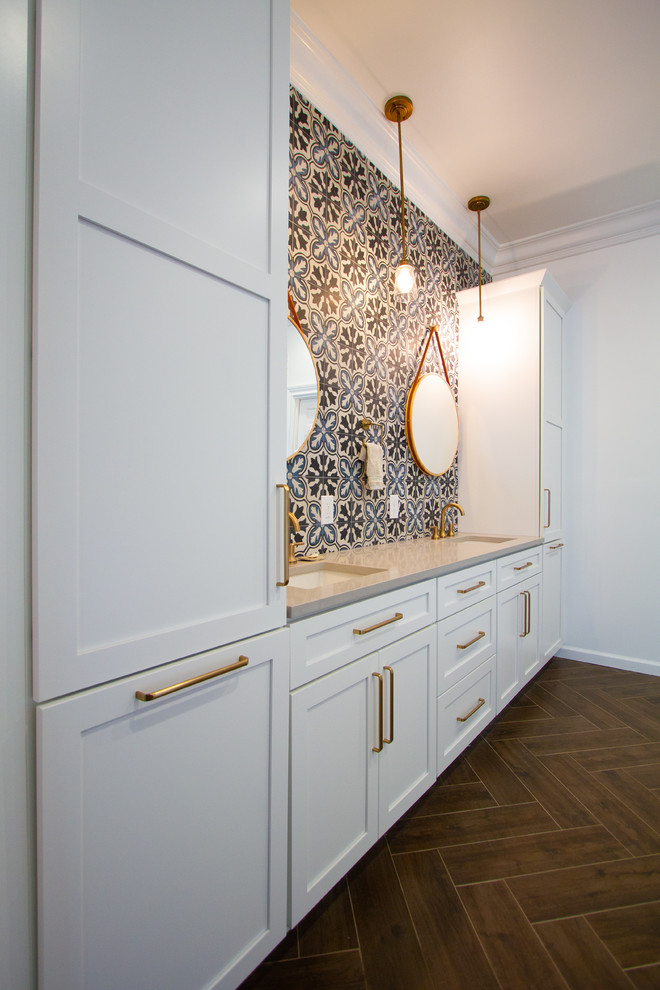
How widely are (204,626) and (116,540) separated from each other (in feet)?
0.86

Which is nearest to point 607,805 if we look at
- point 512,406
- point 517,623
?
point 517,623

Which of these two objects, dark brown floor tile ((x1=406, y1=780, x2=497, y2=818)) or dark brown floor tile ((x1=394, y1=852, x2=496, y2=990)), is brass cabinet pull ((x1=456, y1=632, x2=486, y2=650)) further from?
dark brown floor tile ((x1=394, y1=852, x2=496, y2=990))

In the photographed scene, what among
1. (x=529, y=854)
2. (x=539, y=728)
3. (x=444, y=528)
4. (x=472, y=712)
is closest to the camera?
(x=529, y=854)

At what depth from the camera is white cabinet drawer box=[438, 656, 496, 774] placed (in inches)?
73.0

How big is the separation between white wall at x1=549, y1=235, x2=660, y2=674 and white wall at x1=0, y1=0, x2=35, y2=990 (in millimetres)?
3467

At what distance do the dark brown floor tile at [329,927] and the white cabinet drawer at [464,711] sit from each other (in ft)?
2.00

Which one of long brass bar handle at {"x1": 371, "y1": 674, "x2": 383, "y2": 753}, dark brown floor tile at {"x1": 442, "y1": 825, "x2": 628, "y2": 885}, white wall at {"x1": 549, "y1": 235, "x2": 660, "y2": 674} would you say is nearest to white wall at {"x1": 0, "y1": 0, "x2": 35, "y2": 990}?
long brass bar handle at {"x1": 371, "y1": 674, "x2": 383, "y2": 753}

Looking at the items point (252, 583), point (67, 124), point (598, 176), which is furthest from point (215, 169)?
point (598, 176)

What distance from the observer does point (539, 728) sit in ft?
7.89

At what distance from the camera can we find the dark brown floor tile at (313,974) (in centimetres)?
115

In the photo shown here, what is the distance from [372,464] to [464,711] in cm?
114

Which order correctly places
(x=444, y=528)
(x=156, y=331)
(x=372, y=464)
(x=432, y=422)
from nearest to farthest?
(x=156, y=331)
(x=372, y=464)
(x=432, y=422)
(x=444, y=528)

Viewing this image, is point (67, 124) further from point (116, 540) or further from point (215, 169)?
point (116, 540)

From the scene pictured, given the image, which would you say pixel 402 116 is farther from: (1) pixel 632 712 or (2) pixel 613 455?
(1) pixel 632 712
